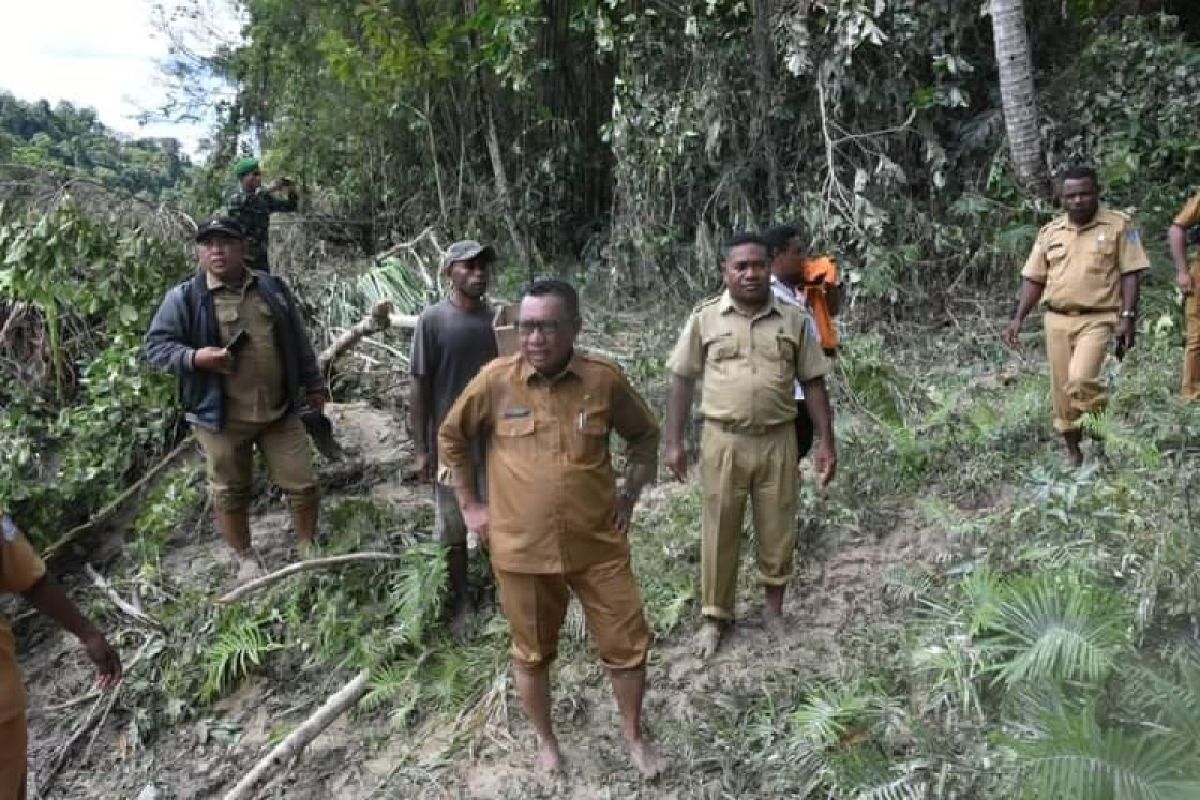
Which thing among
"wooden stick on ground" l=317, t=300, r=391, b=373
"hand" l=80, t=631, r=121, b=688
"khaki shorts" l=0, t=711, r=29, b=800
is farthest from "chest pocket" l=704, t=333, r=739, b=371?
"wooden stick on ground" l=317, t=300, r=391, b=373

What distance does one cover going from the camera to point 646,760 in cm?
335

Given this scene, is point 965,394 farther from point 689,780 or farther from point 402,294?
point 402,294

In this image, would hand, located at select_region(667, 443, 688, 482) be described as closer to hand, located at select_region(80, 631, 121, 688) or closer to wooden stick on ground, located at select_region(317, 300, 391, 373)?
hand, located at select_region(80, 631, 121, 688)

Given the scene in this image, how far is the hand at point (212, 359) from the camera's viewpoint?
4.32 m

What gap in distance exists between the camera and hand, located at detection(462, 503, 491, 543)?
127 inches

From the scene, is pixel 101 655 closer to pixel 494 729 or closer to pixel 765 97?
pixel 494 729

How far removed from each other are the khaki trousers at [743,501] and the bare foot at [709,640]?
0.06 m

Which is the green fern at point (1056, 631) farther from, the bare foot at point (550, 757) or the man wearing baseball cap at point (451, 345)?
the man wearing baseball cap at point (451, 345)

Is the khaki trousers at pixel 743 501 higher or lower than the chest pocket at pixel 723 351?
lower

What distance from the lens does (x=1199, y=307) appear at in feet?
17.2

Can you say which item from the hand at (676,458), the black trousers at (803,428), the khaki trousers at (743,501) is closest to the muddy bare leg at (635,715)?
the khaki trousers at (743,501)

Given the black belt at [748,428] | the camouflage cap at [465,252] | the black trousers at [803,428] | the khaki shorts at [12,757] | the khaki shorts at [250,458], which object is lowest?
the khaki shorts at [12,757]

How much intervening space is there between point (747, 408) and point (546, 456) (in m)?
0.98

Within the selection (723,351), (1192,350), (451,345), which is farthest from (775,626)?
(1192,350)
